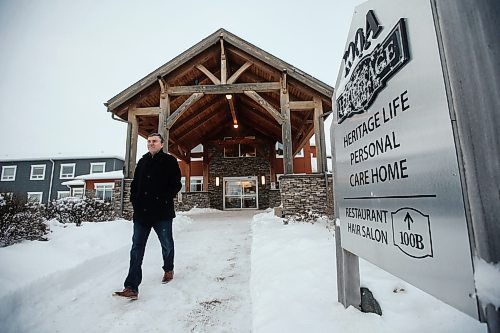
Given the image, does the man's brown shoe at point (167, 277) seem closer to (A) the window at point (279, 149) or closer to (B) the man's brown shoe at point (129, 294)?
(B) the man's brown shoe at point (129, 294)

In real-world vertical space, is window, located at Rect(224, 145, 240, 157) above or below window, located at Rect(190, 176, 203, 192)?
above

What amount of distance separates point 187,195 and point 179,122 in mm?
4786

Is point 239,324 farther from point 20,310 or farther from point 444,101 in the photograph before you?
point 444,101

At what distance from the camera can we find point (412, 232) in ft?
3.28

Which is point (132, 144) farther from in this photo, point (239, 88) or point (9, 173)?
point (9, 173)

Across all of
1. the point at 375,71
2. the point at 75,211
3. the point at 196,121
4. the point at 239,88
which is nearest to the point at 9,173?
the point at 196,121

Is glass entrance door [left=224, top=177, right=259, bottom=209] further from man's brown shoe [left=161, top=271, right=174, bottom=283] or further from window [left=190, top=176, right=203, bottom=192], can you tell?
man's brown shoe [left=161, top=271, right=174, bottom=283]

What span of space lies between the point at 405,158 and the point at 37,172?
3166 centimetres

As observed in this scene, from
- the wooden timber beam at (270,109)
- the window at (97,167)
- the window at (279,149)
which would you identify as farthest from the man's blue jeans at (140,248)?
the window at (97,167)

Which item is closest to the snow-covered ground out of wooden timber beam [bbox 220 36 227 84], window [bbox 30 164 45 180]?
wooden timber beam [bbox 220 36 227 84]

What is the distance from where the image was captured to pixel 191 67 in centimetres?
894

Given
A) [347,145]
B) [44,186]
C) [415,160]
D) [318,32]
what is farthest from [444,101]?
[318,32]

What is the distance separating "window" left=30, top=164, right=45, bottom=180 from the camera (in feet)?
80.0

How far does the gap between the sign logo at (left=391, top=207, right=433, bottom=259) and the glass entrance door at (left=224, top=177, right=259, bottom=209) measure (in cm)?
1483
